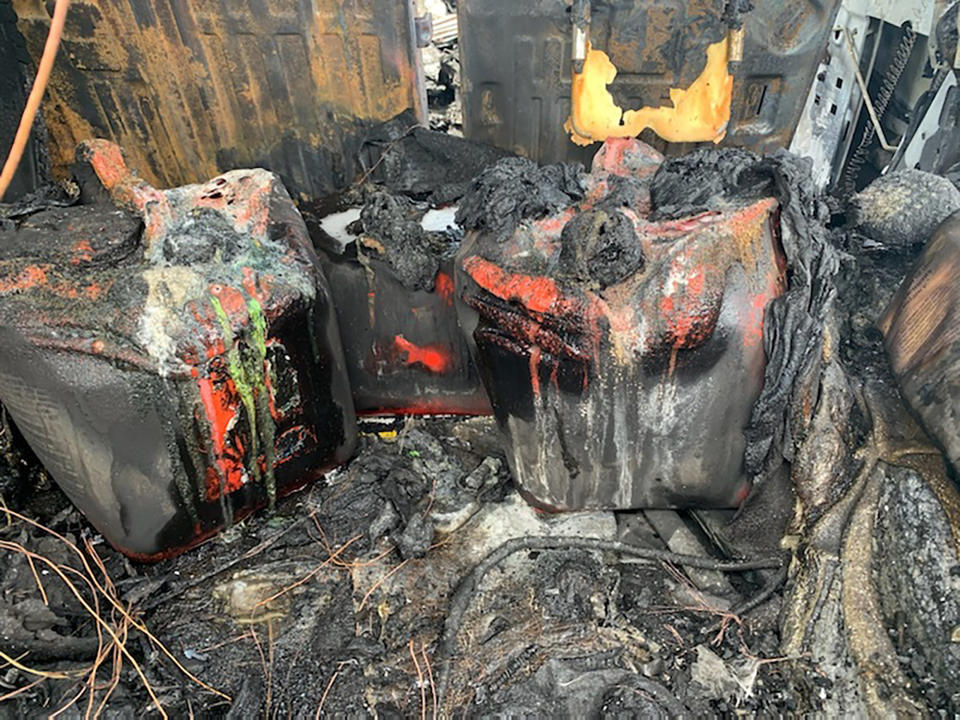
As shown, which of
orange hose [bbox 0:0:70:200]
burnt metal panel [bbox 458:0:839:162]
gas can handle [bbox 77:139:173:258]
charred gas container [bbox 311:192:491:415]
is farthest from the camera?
burnt metal panel [bbox 458:0:839:162]

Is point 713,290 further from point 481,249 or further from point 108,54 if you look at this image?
point 108,54

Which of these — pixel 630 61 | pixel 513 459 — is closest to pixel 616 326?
pixel 513 459

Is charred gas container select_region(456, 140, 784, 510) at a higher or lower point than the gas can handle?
lower

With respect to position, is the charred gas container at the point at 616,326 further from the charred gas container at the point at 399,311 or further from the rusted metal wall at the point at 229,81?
the rusted metal wall at the point at 229,81

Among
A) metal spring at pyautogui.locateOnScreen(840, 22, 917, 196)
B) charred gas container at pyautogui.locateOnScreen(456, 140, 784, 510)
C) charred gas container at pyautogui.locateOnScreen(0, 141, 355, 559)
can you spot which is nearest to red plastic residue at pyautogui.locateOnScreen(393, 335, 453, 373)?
charred gas container at pyautogui.locateOnScreen(0, 141, 355, 559)

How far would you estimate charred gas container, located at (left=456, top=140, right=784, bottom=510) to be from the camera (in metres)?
1.77

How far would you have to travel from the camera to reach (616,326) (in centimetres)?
178

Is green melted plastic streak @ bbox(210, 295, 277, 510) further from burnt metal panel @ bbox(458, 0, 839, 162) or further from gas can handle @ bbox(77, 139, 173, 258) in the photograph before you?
burnt metal panel @ bbox(458, 0, 839, 162)

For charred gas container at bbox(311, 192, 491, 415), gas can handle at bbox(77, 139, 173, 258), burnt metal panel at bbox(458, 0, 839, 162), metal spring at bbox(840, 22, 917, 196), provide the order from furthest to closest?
metal spring at bbox(840, 22, 917, 196) → burnt metal panel at bbox(458, 0, 839, 162) → charred gas container at bbox(311, 192, 491, 415) → gas can handle at bbox(77, 139, 173, 258)

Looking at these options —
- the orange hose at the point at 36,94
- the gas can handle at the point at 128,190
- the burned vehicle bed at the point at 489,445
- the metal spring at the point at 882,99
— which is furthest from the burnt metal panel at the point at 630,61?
the orange hose at the point at 36,94

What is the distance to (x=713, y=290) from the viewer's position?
68.8 inches

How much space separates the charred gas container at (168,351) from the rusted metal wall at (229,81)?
103cm

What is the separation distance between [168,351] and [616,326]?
115cm

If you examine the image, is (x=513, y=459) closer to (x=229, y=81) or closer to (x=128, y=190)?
(x=128, y=190)
